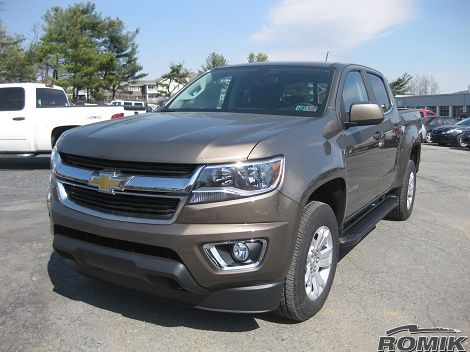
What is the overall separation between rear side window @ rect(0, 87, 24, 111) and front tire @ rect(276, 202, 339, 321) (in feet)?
29.4

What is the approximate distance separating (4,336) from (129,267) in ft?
3.17

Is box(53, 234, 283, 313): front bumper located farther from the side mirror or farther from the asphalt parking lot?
the side mirror

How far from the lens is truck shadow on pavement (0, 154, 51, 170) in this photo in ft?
36.4

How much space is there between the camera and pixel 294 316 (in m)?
3.21

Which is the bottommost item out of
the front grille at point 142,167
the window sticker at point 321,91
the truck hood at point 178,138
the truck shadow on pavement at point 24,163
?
the truck shadow on pavement at point 24,163

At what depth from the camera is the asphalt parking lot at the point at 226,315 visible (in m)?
3.09

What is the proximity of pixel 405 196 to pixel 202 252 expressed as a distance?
159 inches

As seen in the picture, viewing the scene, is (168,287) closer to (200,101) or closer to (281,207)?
(281,207)

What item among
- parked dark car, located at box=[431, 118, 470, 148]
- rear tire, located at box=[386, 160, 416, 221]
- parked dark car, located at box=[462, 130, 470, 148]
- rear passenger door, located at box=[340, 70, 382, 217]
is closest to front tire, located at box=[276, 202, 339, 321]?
rear passenger door, located at box=[340, 70, 382, 217]

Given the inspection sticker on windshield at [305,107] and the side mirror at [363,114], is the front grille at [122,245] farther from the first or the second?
the side mirror at [363,114]

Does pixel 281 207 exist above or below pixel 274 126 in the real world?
below

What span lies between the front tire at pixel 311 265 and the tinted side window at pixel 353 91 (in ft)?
3.76

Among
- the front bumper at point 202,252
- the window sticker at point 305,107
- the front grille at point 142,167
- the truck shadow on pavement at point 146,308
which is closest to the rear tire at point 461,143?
the window sticker at point 305,107

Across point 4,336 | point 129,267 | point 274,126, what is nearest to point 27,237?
point 4,336
